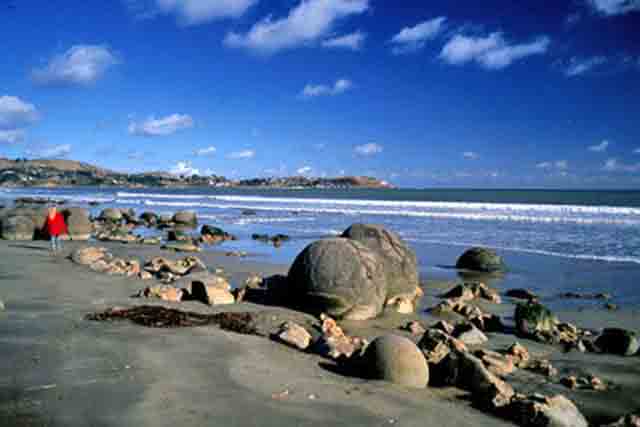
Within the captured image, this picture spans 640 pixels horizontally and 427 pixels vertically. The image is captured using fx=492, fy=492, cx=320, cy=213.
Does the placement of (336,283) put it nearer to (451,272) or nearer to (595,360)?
(595,360)

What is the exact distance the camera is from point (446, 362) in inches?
225

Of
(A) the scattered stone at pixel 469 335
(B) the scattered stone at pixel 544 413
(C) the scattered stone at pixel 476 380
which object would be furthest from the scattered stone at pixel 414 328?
(B) the scattered stone at pixel 544 413

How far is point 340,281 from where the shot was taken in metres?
8.57

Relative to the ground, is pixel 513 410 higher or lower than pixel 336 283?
lower

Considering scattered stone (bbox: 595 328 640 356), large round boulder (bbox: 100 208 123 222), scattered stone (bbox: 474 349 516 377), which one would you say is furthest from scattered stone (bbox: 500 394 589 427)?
large round boulder (bbox: 100 208 123 222)

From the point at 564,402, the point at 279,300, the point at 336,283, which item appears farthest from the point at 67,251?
the point at 564,402

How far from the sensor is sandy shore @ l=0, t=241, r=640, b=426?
432 centimetres

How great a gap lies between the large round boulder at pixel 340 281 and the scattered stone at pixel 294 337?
1.61 metres

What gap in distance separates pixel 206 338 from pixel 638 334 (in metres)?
7.02

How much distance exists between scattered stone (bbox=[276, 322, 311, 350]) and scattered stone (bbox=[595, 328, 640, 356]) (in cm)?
441

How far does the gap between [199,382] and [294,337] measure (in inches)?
75.9

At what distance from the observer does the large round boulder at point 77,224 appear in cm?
2108

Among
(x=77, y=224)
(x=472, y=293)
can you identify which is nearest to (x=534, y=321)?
(x=472, y=293)

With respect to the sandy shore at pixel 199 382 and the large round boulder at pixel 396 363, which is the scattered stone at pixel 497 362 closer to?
the sandy shore at pixel 199 382
